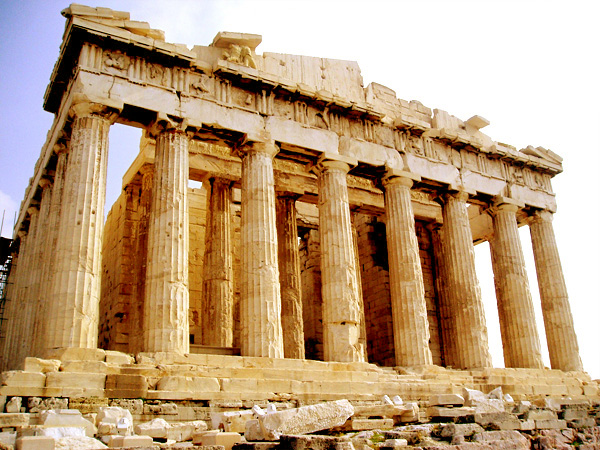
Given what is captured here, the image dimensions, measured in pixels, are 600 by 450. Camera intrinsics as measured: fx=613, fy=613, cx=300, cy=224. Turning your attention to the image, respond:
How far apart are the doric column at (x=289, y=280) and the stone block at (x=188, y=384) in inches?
252

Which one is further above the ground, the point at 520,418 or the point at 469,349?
the point at 469,349

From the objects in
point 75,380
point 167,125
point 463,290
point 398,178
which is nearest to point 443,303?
point 463,290

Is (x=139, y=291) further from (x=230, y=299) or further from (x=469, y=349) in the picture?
(x=469, y=349)

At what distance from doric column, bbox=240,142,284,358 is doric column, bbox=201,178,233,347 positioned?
6.94 ft

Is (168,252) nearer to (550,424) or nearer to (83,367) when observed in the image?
(83,367)

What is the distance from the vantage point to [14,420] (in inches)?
359

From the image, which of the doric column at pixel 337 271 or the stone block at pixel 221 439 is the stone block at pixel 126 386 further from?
the doric column at pixel 337 271

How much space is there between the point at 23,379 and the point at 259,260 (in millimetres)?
6383

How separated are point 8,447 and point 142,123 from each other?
33.3 feet

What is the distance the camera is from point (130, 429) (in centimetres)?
869

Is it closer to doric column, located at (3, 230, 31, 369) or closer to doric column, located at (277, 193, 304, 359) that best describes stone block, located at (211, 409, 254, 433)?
doric column, located at (277, 193, 304, 359)

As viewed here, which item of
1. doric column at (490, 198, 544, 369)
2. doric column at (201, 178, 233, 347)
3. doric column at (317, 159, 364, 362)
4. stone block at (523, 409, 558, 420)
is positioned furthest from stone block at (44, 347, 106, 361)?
doric column at (490, 198, 544, 369)

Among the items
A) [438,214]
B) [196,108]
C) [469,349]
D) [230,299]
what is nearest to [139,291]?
[230,299]

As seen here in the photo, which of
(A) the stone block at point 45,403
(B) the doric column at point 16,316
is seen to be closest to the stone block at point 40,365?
(A) the stone block at point 45,403
